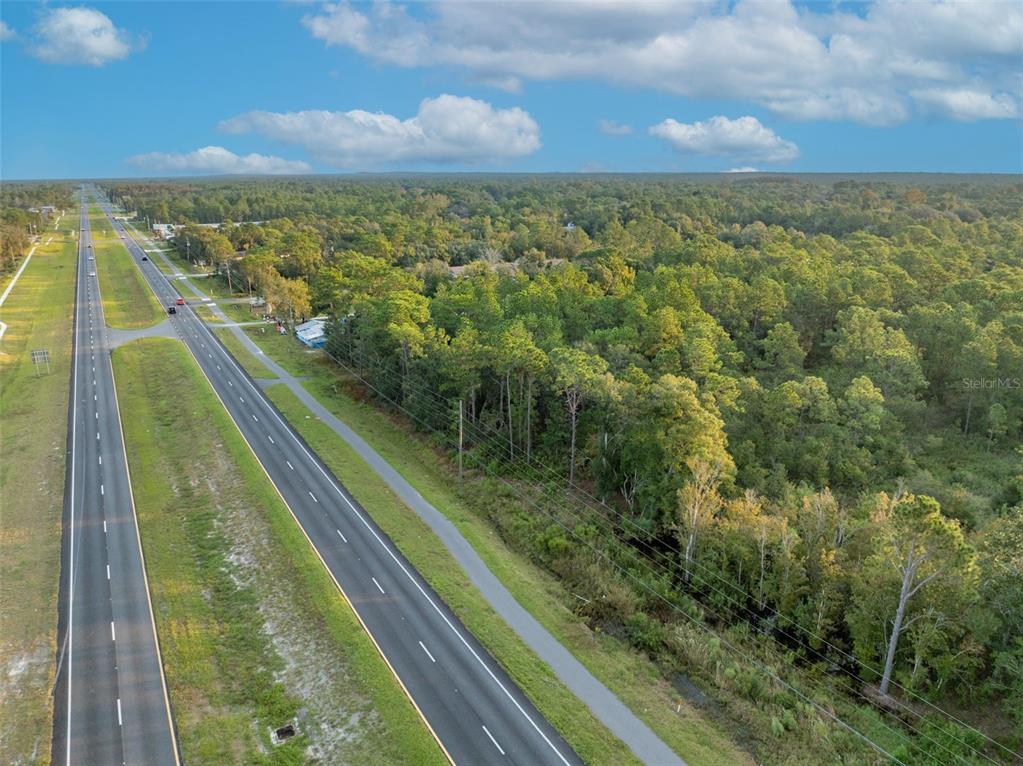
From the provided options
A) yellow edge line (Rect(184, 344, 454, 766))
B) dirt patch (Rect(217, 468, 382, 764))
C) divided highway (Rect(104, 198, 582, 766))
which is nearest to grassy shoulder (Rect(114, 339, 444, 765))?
dirt patch (Rect(217, 468, 382, 764))

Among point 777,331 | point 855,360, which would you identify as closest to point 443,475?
point 777,331

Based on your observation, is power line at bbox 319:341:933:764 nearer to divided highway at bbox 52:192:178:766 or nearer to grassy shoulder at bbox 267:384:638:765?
grassy shoulder at bbox 267:384:638:765

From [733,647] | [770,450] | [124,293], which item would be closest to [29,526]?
[733,647]

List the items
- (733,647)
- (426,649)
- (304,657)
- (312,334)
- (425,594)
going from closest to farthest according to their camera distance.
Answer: (304,657) → (426,649) → (733,647) → (425,594) → (312,334)

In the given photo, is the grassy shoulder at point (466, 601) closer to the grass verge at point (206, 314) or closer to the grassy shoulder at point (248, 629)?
the grassy shoulder at point (248, 629)

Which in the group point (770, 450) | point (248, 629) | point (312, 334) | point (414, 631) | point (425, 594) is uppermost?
point (312, 334)

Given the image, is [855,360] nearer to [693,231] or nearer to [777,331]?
[777,331]

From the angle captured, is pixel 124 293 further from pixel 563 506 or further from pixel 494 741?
pixel 494 741
